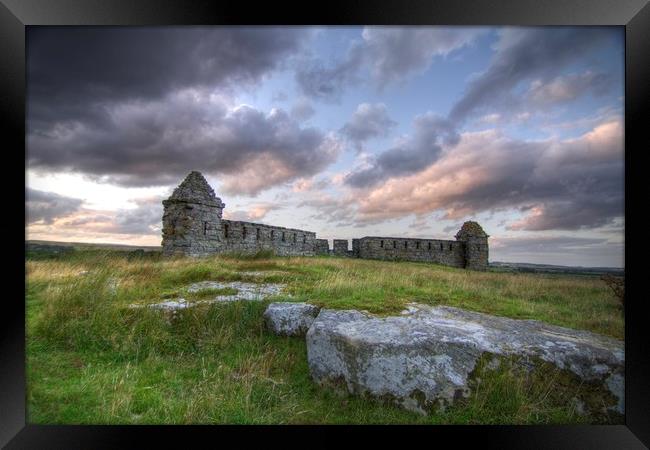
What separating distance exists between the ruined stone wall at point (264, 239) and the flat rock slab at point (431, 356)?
10526 millimetres

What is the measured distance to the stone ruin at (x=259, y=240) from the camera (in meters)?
11.6

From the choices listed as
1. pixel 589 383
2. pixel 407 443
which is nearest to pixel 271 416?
pixel 407 443

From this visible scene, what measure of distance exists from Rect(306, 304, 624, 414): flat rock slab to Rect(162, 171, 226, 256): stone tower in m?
9.59

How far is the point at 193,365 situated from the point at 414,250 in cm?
2007

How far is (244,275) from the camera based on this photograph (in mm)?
7078

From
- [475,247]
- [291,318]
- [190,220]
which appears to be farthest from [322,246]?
[291,318]

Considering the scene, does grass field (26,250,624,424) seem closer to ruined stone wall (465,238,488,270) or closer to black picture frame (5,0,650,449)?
black picture frame (5,0,650,449)

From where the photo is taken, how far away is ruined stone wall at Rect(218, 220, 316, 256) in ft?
44.0

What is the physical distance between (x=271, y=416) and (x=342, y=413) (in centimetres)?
61

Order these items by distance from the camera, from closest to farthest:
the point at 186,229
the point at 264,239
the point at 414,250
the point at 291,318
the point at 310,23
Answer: the point at 310,23, the point at 291,318, the point at 186,229, the point at 264,239, the point at 414,250

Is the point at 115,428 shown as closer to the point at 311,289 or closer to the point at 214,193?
the point at 311,289

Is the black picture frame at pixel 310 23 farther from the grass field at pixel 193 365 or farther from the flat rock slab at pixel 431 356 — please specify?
the flat rock slab at pixel 431 356

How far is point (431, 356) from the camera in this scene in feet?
8.86

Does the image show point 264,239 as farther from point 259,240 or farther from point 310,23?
point 310,23
